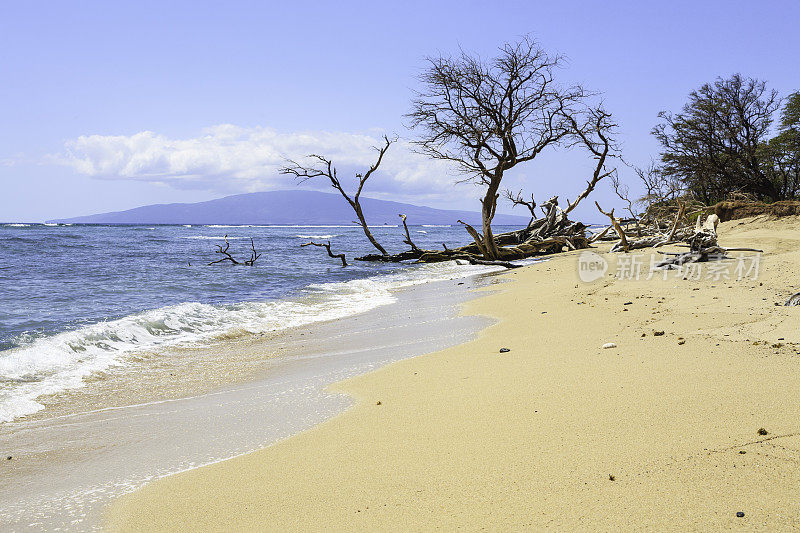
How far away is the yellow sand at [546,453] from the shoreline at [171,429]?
25cm

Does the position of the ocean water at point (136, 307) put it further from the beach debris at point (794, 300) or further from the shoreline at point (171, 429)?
the beach debris at point (794, 300)

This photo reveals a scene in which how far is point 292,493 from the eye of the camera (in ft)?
7.90

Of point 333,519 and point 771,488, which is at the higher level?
point 771,488

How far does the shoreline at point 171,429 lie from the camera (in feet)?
8.77

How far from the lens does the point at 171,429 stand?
3623 mm

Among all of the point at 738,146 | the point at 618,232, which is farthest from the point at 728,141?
the point at 618,232

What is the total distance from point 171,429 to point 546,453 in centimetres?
255

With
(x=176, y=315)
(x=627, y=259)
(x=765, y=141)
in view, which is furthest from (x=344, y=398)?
(x=765, y=141)

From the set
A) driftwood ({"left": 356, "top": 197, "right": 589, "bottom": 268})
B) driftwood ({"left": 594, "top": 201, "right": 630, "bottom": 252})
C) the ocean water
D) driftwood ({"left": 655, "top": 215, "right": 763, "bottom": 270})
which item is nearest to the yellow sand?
the ocean water

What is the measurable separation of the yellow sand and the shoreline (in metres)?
0.25

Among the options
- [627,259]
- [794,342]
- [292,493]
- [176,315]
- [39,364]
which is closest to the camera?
[292,493]

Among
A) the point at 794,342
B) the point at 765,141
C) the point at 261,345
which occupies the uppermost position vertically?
the point at 765,141

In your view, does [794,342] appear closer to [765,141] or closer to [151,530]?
[151,530]

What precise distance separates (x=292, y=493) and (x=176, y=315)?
22.9 feet
